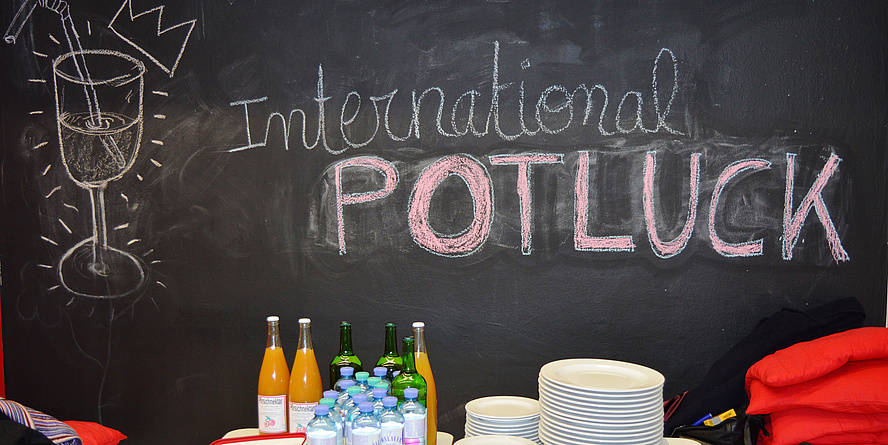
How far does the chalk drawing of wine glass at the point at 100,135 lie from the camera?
2469 millimetres

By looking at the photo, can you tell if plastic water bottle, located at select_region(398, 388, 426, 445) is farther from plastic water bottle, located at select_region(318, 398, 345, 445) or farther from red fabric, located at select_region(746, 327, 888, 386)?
red fabric, located at select_region(746, 327, 888, 386)

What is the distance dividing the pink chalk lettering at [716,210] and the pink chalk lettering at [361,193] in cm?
118

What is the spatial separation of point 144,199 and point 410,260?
114cm

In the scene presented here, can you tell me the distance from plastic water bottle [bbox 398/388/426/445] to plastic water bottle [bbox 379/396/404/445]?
0.04ft

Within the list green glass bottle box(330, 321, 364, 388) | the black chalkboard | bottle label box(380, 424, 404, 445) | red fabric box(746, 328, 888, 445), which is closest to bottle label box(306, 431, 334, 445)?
bottle label box(380, 424, 404, 445)

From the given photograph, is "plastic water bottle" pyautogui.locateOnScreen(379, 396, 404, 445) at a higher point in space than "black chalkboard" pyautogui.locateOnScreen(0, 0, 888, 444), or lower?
lower

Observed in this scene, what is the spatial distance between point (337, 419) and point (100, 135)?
180cm

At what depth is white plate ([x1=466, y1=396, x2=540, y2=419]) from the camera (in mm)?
1721

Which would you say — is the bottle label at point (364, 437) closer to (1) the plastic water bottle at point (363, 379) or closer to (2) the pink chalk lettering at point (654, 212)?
(1) the plastic water bottle at point (363, 379)

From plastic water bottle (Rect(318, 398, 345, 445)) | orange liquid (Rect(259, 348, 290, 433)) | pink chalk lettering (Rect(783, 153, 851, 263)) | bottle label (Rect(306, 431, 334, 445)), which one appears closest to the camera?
bottle label (Rect(306, 431, 334, 445))

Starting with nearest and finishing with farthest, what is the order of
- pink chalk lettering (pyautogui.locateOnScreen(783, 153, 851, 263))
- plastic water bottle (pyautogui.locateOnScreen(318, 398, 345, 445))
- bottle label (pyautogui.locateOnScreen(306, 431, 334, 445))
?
bottle label (pyautogui.locateOnScreen(306, 431, 334, 445)) → plastic water bottle (pyautogui.locateOnScreen(318, 398, 345, 445)) → pink chalk lettering (pyautogui.locateOnScreen(783, 153, 851, 263))

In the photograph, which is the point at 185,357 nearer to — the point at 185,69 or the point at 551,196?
the point at 185,69

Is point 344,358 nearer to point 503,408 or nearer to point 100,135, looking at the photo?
point 503,408

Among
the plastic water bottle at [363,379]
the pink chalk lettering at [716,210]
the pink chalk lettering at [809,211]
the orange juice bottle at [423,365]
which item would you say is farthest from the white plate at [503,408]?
the pink chalk lettering at [809,211]
